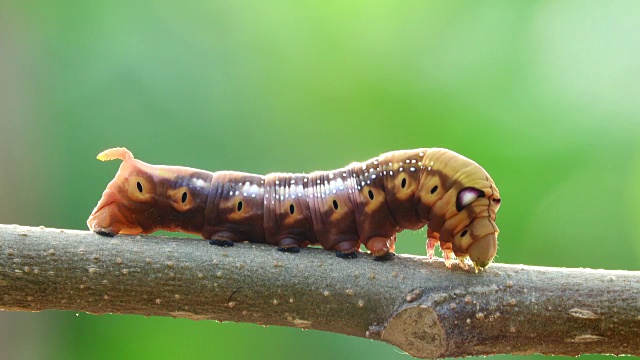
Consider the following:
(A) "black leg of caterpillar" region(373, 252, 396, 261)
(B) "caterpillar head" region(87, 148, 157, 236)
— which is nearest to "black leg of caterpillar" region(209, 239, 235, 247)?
(B) "caterpillar head" region(87, 148, 157, 236)

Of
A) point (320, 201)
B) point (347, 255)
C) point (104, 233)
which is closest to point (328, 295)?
point (347, 255)

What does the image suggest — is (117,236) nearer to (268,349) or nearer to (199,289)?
(199,289)

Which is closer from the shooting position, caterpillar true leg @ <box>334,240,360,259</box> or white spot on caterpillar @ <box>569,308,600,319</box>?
white spot on caterpillar @ <box>569,308,600,319</box>

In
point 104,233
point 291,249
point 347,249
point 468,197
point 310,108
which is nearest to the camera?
point 104,233

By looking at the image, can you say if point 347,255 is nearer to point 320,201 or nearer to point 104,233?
point 320,201

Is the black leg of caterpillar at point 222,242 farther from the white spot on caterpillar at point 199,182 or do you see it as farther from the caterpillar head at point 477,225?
the caterpillar head at point 477,225

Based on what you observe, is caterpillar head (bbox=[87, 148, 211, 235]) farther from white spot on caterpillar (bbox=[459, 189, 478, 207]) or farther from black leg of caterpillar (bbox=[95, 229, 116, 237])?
white spot on caterpillar (bbox=[459, 189, 478, 207])
